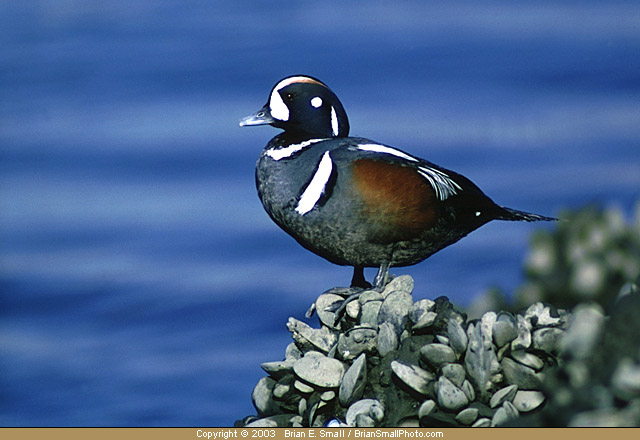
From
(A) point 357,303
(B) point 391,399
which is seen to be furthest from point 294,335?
(B) point 391,399

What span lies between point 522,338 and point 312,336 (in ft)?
2.80

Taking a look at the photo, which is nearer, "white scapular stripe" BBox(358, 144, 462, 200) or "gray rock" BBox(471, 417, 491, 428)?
"gray rock" BBox(471, 417, 491, 428)

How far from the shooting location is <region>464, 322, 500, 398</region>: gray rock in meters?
3.12

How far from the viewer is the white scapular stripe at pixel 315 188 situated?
3.60m

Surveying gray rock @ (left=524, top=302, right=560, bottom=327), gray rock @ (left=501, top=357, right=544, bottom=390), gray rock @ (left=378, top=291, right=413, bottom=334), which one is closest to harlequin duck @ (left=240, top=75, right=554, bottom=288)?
gray rock @ (left=378, top=291, right=413, bottom=334)

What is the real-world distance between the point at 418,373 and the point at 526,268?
2.08 feet

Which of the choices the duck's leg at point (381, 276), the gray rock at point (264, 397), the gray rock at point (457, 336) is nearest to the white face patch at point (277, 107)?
the duck's leg at point (381, 276)

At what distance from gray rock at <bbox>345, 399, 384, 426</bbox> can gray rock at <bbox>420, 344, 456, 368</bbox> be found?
0.25 m

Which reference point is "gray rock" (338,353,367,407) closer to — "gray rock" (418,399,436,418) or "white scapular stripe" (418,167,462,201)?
"gray rock" (418,399,436,418)

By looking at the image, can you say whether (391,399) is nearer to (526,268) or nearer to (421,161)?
(526,268)

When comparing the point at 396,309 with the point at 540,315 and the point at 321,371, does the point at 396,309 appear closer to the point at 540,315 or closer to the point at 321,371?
the point at 321,371

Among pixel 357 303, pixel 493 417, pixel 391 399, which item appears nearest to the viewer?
pixel 493 417

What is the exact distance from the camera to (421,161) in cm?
374

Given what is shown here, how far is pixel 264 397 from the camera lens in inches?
142
